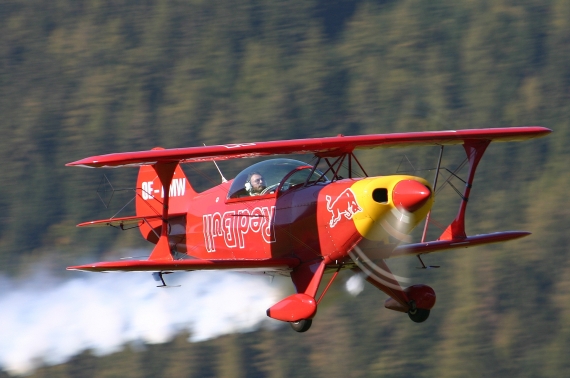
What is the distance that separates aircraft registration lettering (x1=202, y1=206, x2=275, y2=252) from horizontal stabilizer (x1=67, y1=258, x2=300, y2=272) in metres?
0.39

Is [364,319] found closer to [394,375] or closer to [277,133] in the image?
[394,375]

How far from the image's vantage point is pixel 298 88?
6894 centimetres

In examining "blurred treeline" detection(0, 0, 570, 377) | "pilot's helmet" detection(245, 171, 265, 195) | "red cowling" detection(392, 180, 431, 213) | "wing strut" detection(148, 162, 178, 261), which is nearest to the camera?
"red cowling" detection(392, 180, 431, 213)

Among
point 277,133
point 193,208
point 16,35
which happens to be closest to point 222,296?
point 193,208

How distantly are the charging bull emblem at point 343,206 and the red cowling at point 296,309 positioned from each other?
0.96 meters

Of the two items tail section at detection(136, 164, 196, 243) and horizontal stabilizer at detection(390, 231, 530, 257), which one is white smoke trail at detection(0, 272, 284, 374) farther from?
horizontal stabilizer at detection(390, 231, 530, 257)

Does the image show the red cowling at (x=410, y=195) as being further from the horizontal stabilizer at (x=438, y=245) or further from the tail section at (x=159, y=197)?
the tail section at (x=159, y=197)

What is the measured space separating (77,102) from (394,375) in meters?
40.3

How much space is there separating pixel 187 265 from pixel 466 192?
13.1ft

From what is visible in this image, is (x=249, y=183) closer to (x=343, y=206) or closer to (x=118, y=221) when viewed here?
(x=343, y=206)

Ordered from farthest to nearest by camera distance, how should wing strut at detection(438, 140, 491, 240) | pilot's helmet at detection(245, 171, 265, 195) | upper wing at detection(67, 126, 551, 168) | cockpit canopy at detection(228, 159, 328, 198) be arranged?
wing strut at detection(438, 140, 491, 240)
pilot's helmet at detection(245, 171, 265, 195)
cockpit canopy at detection(228, 159, 328, 198)
upper wing at detection(67, 126, 551, 168)

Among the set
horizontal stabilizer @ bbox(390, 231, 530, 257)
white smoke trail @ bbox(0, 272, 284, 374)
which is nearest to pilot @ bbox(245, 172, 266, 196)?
horizontal stabilizer @ bbox(390, 231, 530, 257)

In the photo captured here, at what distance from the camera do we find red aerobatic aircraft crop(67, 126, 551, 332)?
35.4 ft

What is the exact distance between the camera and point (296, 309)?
11.0m
